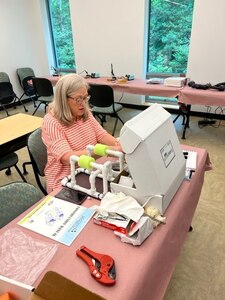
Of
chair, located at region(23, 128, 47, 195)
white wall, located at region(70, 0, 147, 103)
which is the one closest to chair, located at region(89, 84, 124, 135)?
white wall, located at region(70, 0, 147, 103)

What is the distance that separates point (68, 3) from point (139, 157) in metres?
4.92

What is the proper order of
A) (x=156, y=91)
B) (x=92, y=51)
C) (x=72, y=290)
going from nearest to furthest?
(x=72, y=290) < (x=156, y=91) < (x=92, y=51)

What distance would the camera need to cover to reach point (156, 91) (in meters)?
3.27

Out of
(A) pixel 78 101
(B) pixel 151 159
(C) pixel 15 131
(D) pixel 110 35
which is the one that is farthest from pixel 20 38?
(B) pixel 151 159

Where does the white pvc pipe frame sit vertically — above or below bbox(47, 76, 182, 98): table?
above

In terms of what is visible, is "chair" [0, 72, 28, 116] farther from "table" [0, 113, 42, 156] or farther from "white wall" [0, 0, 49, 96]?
"table" [0, 113, 42, 156]

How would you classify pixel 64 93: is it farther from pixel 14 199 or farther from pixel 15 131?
pixel 15 131

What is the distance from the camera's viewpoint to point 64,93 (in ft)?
4.32

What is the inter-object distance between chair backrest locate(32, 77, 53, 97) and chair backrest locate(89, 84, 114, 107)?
1.00 meters

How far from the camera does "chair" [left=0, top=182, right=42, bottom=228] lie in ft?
3.47

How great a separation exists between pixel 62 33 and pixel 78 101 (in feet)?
14.7

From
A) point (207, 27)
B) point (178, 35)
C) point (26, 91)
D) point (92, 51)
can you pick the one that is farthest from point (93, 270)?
point (26, 91)

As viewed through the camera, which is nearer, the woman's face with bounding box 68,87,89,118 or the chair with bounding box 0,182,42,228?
the chair with bounding box 0,182,42,228

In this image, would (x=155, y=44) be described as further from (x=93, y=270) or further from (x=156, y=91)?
(x=93, y=270)
